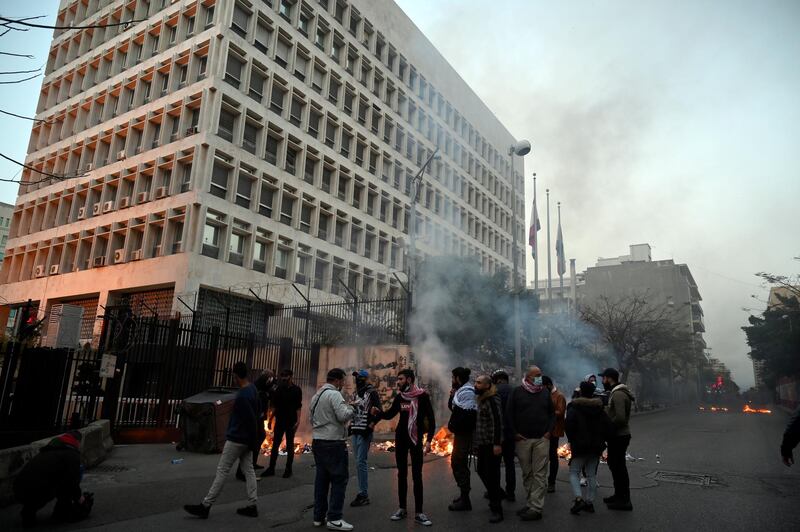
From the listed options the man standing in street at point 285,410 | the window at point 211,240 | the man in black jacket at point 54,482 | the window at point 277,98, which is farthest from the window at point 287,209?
the man in black jacket at point 54,482

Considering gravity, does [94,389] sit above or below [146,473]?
above

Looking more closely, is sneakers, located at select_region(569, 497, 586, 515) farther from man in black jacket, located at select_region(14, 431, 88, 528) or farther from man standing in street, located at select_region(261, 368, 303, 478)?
man in black jacket, located at select_region(14, 431, 88, 528)

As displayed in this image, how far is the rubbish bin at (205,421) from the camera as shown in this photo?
33.4ft

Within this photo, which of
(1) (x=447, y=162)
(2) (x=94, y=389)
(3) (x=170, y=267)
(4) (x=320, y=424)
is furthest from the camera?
(1) (x=447, y=162)

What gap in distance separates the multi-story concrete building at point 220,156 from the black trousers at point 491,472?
16.9m

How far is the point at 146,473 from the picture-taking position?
26.1ft

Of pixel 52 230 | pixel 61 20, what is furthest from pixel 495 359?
pixel 61 20

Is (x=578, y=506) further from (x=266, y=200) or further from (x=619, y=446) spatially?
(x=266, y=200)

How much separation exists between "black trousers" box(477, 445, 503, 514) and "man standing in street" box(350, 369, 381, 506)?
1.35 meters

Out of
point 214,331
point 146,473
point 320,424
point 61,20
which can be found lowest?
point 146,473

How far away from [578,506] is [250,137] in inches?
993

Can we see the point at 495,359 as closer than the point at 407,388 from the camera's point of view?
No

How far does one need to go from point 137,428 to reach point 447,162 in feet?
115

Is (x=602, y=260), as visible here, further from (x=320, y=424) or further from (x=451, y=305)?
(x=320, y=424)
